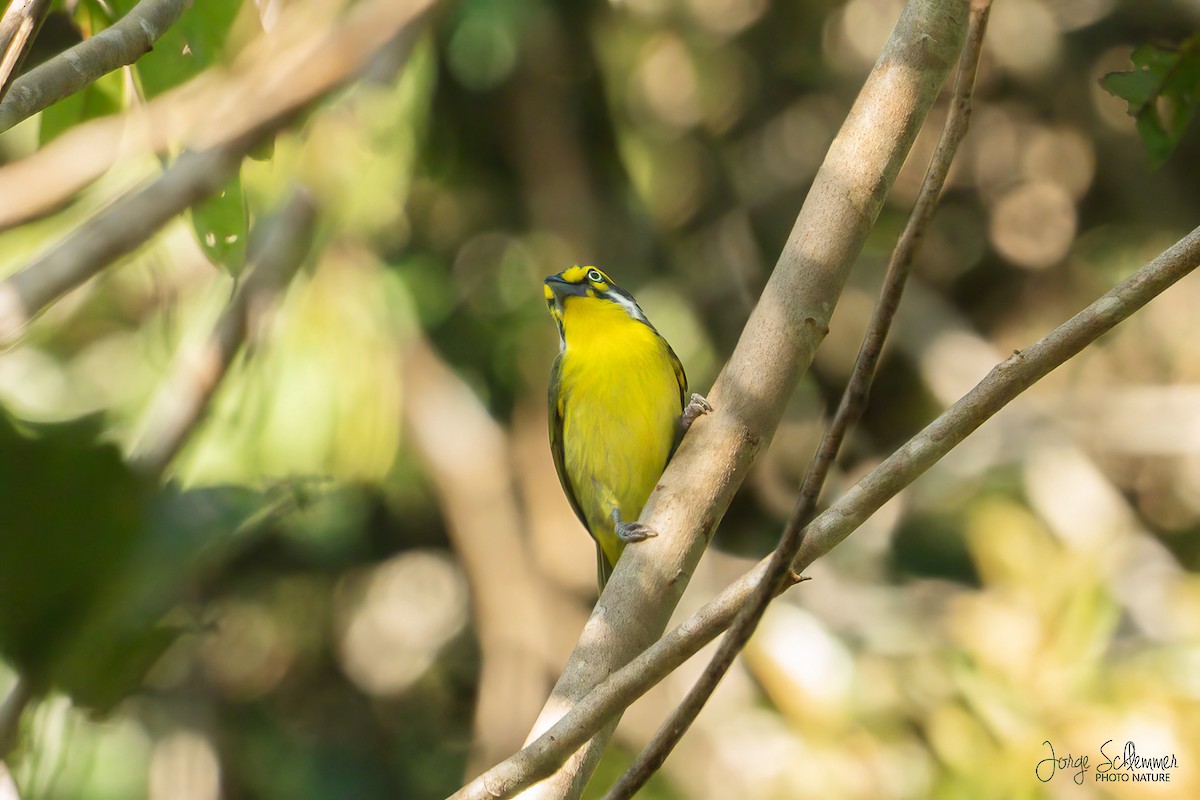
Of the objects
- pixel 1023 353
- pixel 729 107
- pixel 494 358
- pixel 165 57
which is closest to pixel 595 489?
pixel 165 57

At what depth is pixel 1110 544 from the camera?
16.2ft

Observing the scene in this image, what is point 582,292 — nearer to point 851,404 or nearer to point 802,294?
point 802,294

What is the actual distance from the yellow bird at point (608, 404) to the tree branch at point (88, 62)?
1.99 metres

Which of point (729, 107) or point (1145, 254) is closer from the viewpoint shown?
point (1145, 254)

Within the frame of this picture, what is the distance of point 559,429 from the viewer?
13.8 feet

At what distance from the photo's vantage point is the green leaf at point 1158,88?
8.52ft

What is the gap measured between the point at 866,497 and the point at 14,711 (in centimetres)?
149

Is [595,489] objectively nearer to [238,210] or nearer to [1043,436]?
[238,210]

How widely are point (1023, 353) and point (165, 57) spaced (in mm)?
1931

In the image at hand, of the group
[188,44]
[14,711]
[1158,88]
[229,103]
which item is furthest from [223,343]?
[1158,88]

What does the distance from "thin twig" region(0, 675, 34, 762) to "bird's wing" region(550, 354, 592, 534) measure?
2.37 meters

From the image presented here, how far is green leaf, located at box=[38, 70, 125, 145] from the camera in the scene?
2.45 m

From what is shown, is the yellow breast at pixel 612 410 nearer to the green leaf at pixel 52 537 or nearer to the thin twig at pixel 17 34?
the green leaf at pixel 52 537

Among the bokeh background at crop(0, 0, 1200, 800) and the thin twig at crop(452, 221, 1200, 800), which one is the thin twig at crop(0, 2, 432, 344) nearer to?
the bokeh background at crop(0, 0, 1200, 800)
